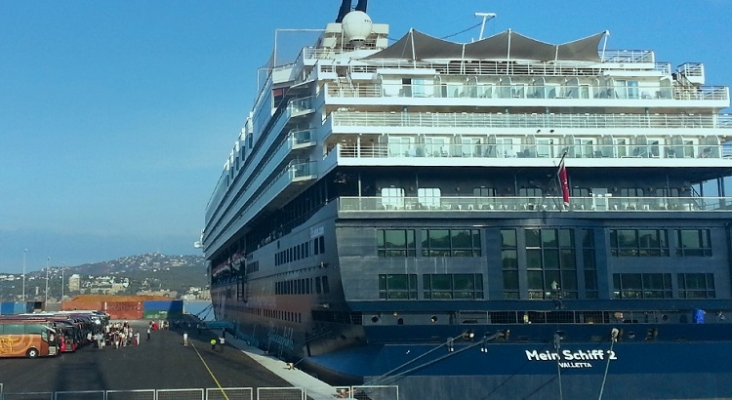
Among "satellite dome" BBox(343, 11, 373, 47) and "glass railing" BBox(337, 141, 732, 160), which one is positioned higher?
"satellite dome" BBox(343, 11, 373, 47)

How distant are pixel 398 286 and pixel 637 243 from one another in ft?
25.2

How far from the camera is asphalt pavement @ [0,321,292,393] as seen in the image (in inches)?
1069

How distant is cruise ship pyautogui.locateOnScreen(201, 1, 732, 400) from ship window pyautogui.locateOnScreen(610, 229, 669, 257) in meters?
0.04

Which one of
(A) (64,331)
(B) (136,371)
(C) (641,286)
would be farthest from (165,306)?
(C) (641,286)

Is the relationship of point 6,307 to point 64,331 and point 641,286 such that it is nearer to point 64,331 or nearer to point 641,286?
point 64,331

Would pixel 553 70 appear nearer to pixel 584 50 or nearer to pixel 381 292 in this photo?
pixel 584 50

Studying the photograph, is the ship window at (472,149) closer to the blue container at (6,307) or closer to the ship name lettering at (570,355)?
the ship name lettering at (570,355)

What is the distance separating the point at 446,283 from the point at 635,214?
637 centimetres

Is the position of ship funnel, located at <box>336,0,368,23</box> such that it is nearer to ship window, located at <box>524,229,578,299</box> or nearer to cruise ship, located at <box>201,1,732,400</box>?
cruise ship, located at <box>201,1,732,400</box>

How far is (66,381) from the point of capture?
94.9 ft

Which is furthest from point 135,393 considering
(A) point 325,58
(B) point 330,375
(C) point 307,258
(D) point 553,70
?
(D) point 553,70

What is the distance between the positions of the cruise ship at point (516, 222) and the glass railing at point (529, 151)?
6 centimetres

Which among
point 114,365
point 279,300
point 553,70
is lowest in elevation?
point 114,365

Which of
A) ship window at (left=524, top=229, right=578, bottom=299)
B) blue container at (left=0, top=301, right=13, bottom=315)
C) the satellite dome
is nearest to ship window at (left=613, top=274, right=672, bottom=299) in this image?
ship window at (left=524, top=229, right=578, bottom=299)
